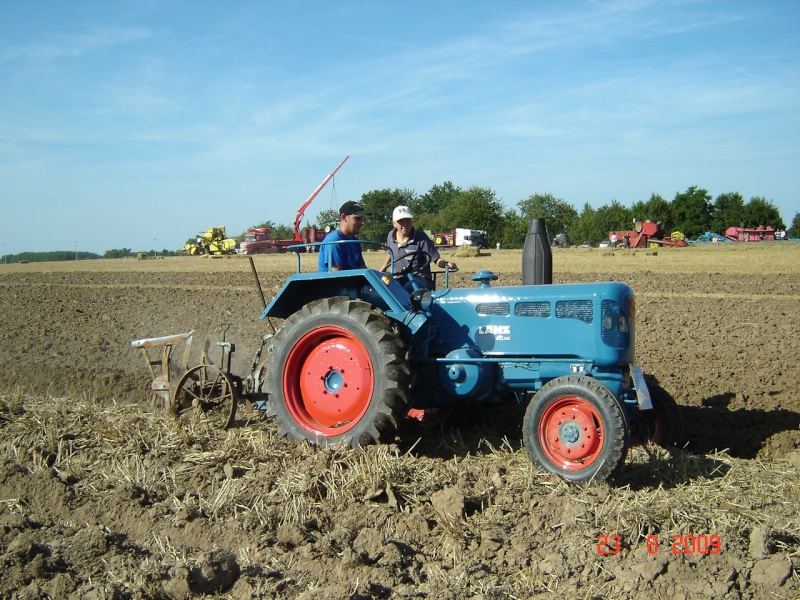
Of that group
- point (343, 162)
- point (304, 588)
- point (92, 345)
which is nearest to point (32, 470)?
point (304, 588)

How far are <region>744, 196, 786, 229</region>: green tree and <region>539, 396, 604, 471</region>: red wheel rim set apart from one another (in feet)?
224

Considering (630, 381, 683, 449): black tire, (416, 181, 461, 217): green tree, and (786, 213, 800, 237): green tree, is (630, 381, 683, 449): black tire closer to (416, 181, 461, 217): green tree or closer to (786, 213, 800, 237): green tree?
(786, 213, 800, 237): green tree

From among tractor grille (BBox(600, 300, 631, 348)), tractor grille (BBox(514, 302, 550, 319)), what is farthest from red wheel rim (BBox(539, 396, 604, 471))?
tractor grille (BBox(514, 302, 550, 319))

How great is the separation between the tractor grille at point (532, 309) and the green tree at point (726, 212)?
62886 millimetres

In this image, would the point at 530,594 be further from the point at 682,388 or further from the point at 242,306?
the point at 242,306

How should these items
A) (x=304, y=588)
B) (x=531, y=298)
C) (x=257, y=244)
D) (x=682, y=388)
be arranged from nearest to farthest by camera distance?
(x=304, y=588) → (x=531, y=298) → (x=682, y=388) → (x=257, y=244)

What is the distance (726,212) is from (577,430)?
67.6 metres

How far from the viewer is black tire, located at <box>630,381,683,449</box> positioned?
5.58 metres

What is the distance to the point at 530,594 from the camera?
3367mm

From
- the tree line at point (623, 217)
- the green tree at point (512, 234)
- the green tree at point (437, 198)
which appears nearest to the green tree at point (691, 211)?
the tree line at point (623, 217)

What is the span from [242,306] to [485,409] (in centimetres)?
780

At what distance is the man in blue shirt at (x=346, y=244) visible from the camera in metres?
5.68

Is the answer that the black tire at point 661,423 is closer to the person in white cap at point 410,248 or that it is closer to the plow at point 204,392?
the person in white cap at point 410,248

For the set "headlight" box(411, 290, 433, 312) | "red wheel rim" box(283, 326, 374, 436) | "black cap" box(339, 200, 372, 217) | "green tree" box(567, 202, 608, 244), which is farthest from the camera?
"green tree" box(567, 202, 608, 244)
